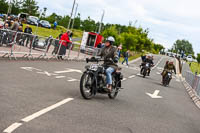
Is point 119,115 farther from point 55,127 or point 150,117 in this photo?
point 55,127

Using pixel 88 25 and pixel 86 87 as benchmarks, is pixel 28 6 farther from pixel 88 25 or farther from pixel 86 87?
pixel 86 87

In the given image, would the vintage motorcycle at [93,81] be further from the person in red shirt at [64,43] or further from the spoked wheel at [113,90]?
the person in red shirt at [64,43]

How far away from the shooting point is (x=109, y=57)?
9984mm

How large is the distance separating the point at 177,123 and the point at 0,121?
4545 millimetres

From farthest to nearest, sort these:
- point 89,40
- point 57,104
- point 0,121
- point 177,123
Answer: point 89,40
point 177,123
point 57,104
point 0,121

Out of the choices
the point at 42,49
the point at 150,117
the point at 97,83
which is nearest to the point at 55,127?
the point at 150,117

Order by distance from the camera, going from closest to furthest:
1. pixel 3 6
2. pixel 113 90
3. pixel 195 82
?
pixel 113 90, pixel 195 82, pixel 3 6

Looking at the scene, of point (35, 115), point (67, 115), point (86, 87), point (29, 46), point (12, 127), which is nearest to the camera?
point (12, 127)

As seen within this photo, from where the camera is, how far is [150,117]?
8.39 metres

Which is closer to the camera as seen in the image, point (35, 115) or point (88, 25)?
point (35, 115)

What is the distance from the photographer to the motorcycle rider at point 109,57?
9758 mm

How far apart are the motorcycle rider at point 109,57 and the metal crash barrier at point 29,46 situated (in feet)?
22.7

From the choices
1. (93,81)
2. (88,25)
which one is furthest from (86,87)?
(88,25)

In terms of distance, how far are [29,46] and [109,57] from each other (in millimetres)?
9113
